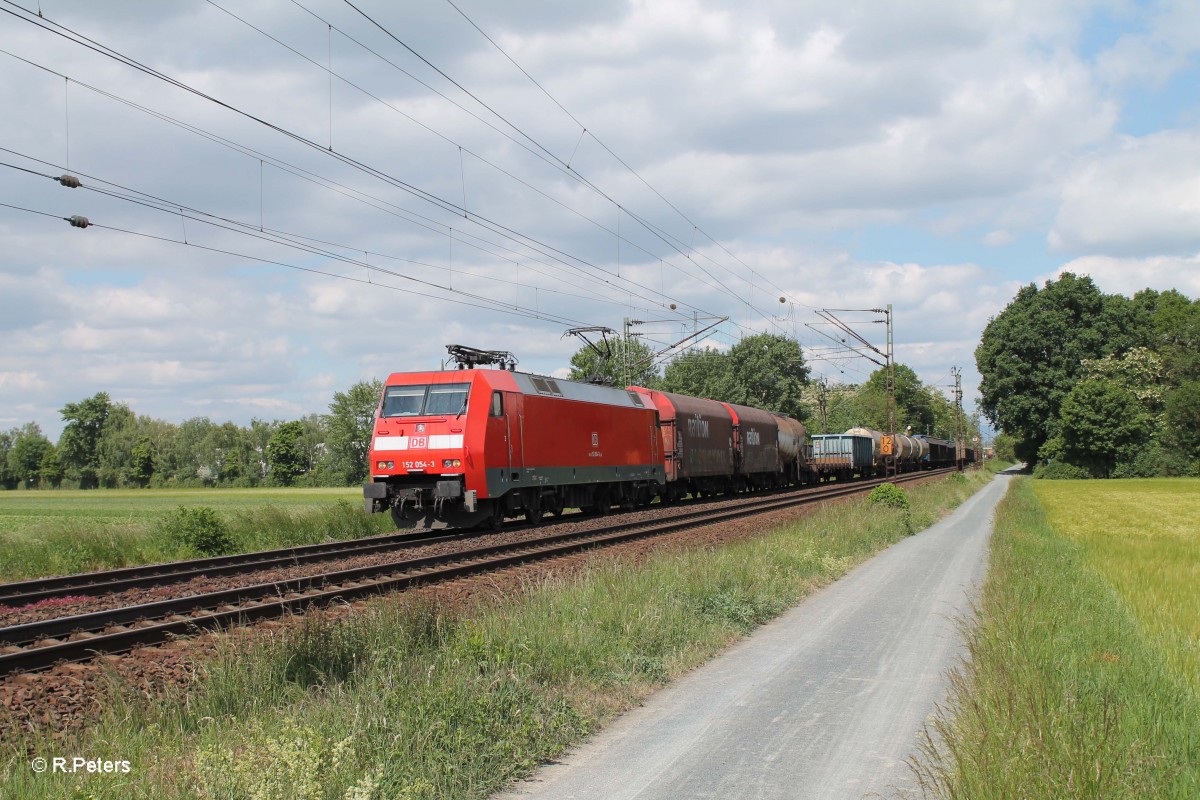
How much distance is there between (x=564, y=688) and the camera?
759cm

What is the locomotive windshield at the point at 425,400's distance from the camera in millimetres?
21297

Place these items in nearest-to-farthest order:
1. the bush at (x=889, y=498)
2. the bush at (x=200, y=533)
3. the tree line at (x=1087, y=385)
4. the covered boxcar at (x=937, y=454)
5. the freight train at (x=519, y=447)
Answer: the bush at (x=200, y=533), the freight train at (x=519, y=447), the bush at (x=889, y=498), the tree line at (x=1087, y=385), the covered boxcar at (x=937, y=454)

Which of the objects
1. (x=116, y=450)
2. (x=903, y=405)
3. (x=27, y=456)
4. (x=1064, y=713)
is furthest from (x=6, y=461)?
(x=1064, y=713)

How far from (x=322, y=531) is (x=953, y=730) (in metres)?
18.9

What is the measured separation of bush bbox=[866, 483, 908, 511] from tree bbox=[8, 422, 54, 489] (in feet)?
432

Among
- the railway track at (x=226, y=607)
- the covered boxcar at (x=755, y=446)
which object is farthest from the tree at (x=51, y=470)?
the railway track at (x=226, y=607)

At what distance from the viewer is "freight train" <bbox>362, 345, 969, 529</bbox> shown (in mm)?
21047

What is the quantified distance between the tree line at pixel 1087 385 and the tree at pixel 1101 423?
80 mm

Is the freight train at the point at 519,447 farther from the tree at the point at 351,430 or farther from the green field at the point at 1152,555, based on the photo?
the tree at the point at 351,430

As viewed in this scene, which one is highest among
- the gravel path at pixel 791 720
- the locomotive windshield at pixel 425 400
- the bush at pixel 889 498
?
the locomotive windshield at pixel 425 400

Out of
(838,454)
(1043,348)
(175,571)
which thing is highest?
(1043,348)

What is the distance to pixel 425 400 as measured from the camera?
21688 millimetres

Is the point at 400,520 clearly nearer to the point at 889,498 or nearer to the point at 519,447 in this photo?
the point at 519,447

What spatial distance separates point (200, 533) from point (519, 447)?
7.31 meters
